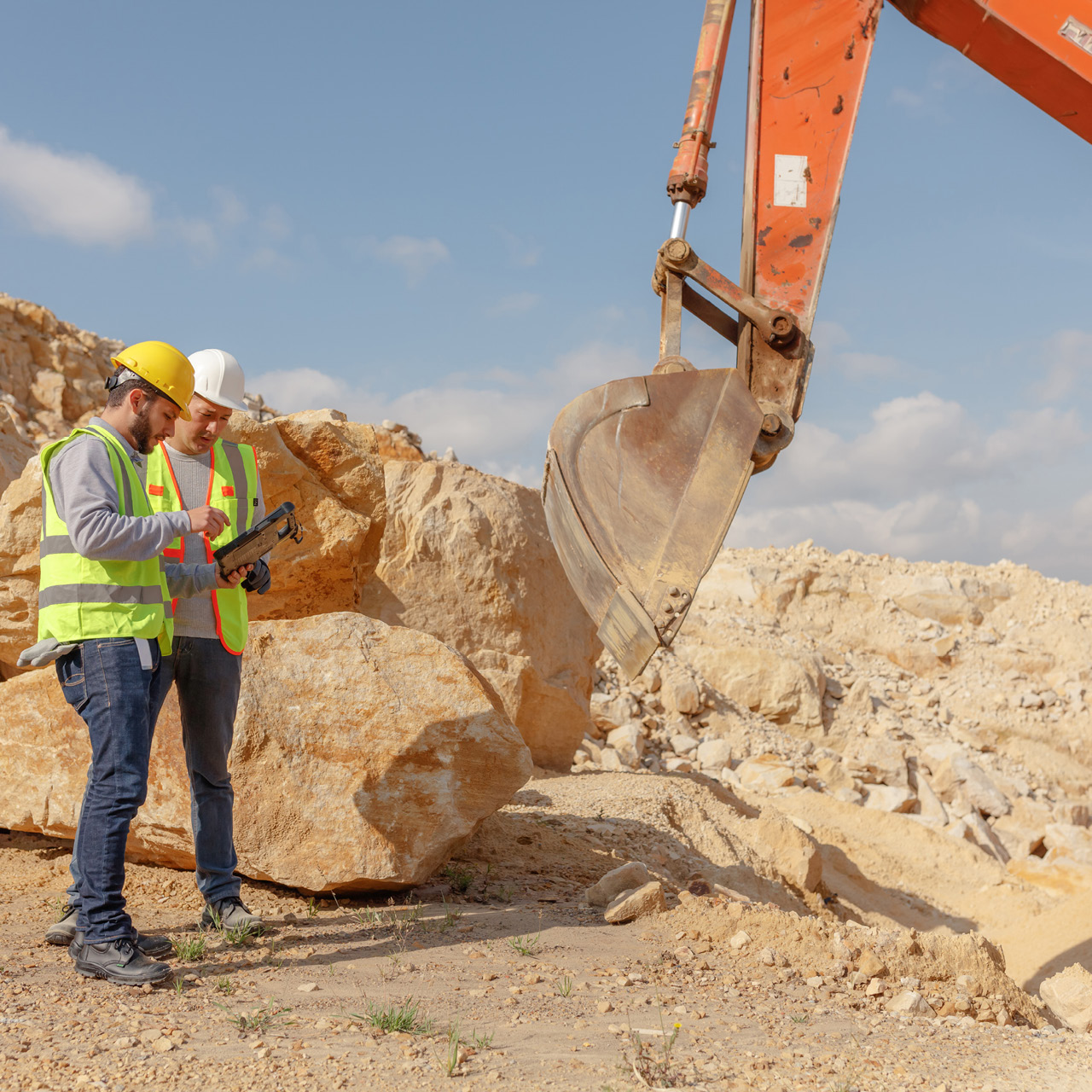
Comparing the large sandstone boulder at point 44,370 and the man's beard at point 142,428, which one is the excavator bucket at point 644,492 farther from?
the large sandstone boulder at point 44,370

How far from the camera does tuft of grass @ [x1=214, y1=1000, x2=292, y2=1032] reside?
8.36 feet

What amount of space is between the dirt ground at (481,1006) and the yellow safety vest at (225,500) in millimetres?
1097

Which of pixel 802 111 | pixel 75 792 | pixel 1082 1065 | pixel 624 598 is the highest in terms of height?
pixel 802 111

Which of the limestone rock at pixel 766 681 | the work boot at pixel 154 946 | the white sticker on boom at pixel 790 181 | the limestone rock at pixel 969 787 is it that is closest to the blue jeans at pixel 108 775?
the work boot at pixel 154 946

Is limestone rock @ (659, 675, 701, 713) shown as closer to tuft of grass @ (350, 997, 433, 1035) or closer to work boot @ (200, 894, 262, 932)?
work boot @ (200, 894, 262, 932)

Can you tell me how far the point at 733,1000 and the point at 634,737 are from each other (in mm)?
5726

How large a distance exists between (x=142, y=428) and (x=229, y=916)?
1.77m

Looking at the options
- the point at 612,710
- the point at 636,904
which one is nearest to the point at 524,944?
the point at 636,904

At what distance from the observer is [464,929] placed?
358 cm

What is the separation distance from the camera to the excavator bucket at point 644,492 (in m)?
3.30

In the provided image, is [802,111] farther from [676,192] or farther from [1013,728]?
[1013,728]

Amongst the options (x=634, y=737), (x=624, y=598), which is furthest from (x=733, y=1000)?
(x=634, y=737)

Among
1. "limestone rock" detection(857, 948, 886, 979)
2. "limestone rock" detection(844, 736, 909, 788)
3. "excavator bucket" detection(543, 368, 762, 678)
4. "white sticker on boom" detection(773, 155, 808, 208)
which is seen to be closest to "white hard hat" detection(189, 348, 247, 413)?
"excavator bucket" detection(543, 368, 762, 678)

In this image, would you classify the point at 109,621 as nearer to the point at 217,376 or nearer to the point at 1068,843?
the point at 217,376
